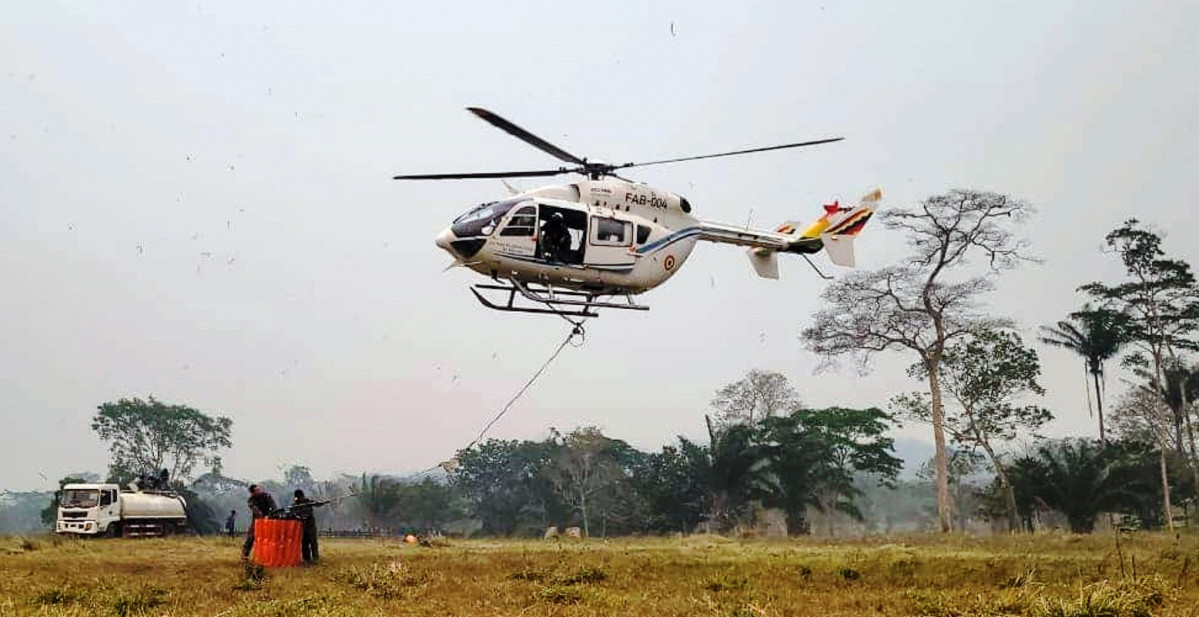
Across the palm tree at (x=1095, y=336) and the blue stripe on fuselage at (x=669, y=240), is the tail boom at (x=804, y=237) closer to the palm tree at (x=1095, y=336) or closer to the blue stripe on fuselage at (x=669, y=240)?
the blue stripe on fuselage at (x=669, y=240)

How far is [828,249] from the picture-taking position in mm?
23359

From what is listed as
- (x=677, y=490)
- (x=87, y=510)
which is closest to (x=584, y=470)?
(x=677, y=490)

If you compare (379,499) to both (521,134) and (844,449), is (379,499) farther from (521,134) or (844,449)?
(521,134)

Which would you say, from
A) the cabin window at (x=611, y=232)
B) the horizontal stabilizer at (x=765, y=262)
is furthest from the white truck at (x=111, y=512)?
the horizontal stabilizer at (x=765, y=262)

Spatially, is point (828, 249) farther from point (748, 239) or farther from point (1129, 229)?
point (1129, 229)

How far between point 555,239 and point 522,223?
0.91 meters

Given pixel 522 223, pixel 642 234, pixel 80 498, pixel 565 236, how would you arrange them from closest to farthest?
pixel 522 223
pixel 565 236
pixel 642 234
pixel 80 498

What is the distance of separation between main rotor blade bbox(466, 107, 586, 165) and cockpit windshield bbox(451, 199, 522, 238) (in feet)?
4.30

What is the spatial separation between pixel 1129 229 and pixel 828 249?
95.9 feet

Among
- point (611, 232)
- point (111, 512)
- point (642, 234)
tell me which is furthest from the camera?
point (111, 512)

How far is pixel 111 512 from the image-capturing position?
1184 inches

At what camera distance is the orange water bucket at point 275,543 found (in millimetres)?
16594

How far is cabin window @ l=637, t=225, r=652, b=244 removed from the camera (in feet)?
64.2

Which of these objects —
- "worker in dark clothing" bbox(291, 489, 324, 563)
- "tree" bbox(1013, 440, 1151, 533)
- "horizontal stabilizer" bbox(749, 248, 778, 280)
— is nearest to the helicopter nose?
"worker in dark clothing" bbox(291, 489, 324, 563)
